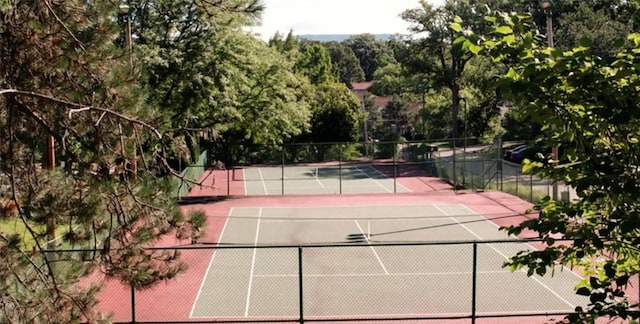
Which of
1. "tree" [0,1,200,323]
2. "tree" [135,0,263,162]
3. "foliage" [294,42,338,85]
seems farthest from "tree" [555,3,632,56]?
"tree" [0,1,200,323]

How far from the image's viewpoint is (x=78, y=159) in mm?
8047

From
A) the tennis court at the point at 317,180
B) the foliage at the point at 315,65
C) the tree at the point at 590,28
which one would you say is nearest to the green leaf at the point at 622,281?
the tennis court at the point at 317,180

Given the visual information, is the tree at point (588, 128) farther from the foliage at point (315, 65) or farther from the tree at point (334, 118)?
the foliage at point (315, 65)

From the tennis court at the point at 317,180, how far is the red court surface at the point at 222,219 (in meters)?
1.20

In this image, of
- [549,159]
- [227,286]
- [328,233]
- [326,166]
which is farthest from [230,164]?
[549,159]

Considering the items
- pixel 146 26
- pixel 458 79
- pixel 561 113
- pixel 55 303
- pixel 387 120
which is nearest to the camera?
pixel 561 113

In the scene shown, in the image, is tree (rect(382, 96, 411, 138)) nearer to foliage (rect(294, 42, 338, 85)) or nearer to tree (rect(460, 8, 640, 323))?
foliage (rect(294, 42, 338, 85))

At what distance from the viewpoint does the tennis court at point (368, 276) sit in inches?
571

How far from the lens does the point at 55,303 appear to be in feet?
24.2

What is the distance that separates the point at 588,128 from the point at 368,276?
1366cm

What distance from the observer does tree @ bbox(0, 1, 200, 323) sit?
750 cm

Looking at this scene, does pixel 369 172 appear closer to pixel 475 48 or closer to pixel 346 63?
pixel 475 48

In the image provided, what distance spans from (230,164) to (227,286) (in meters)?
24.8

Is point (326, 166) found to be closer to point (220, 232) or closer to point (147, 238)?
point (220, 232)
